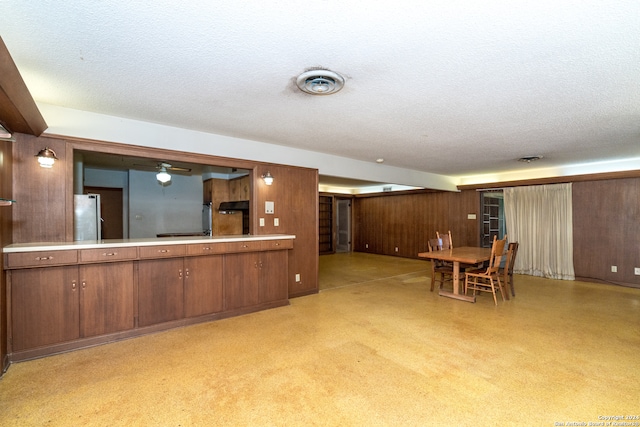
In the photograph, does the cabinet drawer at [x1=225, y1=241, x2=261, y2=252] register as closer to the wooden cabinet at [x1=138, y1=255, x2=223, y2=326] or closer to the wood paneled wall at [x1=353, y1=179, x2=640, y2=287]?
the wooden cabinet at [x1=138, y1=255, x2=223, y2=326]

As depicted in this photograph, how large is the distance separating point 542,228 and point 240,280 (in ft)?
20.7

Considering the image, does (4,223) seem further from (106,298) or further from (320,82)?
(320,82)

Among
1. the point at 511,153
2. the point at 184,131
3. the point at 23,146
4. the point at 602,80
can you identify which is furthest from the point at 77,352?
the point at 511,153

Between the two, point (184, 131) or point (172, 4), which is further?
point (184, 131)

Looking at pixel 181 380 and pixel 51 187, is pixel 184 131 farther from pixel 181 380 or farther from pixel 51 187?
pixel 181 380

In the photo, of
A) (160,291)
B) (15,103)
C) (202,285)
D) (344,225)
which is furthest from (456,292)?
(344,225)

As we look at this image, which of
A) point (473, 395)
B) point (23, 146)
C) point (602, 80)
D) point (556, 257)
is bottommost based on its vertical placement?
point (473, 395)

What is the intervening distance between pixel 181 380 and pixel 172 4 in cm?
248

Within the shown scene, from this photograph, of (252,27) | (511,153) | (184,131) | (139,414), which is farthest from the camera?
(511,153)

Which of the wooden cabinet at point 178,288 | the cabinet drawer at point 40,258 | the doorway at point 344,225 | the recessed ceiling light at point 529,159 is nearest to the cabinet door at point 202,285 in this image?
the wooden cabinet at point 178,288

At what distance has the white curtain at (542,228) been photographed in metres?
6.17

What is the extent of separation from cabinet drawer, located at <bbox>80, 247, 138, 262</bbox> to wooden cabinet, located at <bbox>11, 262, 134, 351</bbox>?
0.09m

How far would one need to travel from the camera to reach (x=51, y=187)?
305cm

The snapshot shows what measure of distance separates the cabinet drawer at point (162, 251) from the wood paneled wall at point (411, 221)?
6982 mm
